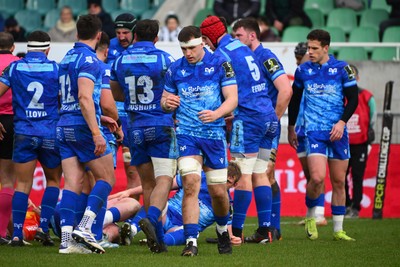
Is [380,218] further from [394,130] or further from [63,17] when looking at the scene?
[63,17]

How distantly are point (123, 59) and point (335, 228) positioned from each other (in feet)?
11.8

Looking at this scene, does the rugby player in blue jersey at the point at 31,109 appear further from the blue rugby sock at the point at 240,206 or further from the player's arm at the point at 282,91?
the player's arm at the point at 282,91

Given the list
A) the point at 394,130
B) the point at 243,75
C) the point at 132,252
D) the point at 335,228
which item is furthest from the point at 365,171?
the point at 132,252

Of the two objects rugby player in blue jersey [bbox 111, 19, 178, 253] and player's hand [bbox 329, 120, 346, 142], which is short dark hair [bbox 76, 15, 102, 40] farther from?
player's hand [bbox 329, 120, 346, 142]

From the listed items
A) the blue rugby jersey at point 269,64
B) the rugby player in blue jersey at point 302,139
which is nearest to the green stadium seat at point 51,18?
the rugby player in blue jersey at point 302,139

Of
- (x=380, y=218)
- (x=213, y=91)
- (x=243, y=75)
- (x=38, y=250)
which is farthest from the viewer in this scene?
(x=380, y=218)

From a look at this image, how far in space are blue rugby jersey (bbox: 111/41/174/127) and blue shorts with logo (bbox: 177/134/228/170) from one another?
1.75 feet

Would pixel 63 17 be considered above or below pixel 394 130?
above

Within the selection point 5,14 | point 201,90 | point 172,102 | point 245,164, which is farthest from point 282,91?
point 5,14

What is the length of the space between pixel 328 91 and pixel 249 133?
1529mm

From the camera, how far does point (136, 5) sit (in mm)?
23062

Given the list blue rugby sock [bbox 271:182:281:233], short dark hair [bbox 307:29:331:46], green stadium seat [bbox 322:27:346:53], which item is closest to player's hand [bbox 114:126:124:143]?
blue rugby sock [bbox 271:182:281:233]

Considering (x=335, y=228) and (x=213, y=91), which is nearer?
(x=213, y=91)

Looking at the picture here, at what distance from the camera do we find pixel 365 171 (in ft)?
58.0
